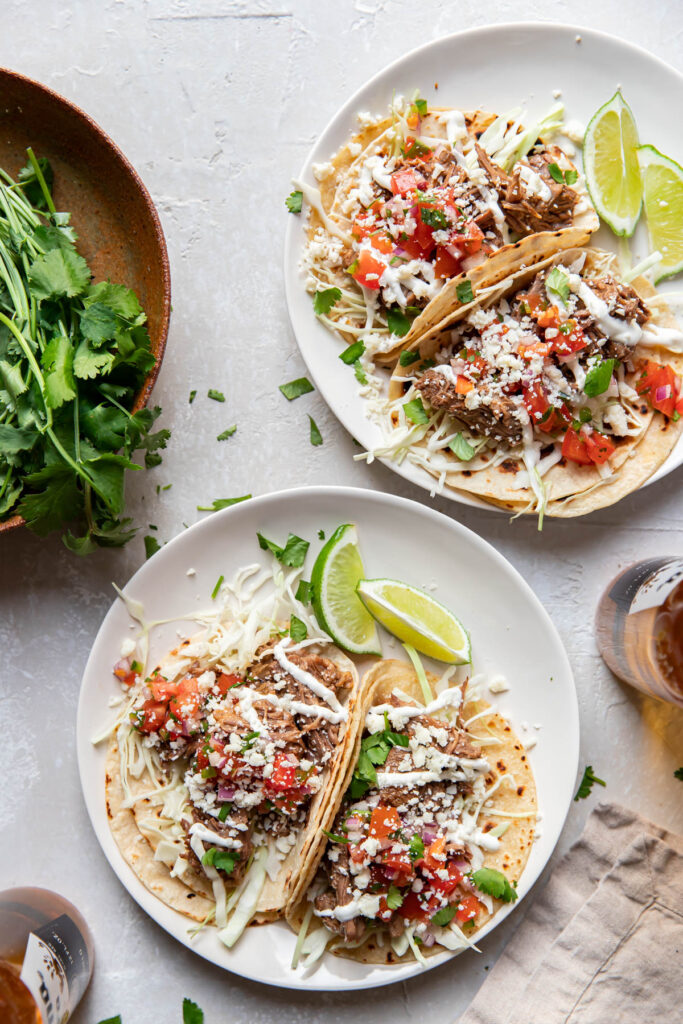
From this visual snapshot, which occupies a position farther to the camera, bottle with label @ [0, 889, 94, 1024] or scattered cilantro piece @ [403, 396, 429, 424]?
scattered cilantro piece @ [403, 396, 429, 424]

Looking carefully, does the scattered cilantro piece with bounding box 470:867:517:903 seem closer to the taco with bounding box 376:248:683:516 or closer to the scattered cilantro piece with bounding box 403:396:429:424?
the taco with bounding box 376:248:683:516

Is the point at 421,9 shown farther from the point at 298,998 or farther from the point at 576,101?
the point at 298,998

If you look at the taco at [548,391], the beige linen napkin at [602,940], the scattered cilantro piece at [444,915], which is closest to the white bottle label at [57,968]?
the scattered cilantro piece at [444,915]

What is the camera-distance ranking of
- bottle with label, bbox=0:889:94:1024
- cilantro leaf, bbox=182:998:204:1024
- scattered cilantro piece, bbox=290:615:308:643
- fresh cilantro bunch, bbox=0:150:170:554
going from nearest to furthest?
fresh cilantro bunch, bbox=0:150:170:554
bottle with label, bbox=0:889:94:1024
scattered cilantro piece, bbox=290:615:308:643
cilantro leaf, bbox=182:998:204:1024

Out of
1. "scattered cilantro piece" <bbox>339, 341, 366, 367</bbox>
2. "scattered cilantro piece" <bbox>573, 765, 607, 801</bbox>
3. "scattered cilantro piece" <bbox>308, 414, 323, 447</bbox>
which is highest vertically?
"scattered cilantro piece" <bbox>339, 341, 366, 367</bbox>

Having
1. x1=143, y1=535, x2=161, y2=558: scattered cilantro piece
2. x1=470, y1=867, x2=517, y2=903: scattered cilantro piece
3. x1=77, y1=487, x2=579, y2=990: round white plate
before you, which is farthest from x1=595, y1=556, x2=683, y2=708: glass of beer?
x1=143, y1=535, x2=161, y2=558: scattered cilantro piece

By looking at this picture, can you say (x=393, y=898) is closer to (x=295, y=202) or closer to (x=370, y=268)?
(x=370, y=268)

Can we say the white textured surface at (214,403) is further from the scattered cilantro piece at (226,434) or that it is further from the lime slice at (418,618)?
the lime slice at (418,618)
